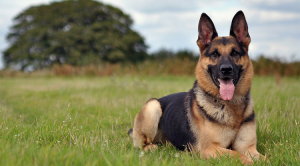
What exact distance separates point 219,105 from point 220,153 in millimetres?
762

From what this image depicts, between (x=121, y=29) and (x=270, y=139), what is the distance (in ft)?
146

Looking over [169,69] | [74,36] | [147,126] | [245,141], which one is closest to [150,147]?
[147,126]

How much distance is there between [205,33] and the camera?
469 centimetres

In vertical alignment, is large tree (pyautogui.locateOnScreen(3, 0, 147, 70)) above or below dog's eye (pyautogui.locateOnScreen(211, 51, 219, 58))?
above

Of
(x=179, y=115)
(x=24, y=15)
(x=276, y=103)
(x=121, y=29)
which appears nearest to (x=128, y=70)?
(x=276, y=103)

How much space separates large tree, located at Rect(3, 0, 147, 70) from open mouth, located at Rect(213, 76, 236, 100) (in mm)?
37966

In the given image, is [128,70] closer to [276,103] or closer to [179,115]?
[276,103]

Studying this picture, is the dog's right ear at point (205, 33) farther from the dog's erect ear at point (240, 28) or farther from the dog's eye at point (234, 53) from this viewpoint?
the dog's eye at point (234, 53)

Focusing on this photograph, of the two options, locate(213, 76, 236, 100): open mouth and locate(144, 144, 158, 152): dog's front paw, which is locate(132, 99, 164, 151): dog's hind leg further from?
locate(213, 76, 236, 100): open mouth

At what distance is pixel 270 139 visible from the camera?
494 centimetres

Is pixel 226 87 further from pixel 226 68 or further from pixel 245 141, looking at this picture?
pixel 245 141

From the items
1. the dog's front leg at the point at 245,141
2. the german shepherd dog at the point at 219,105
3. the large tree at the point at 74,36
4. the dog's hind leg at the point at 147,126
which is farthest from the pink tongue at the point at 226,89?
the large tree at the point at 74,36

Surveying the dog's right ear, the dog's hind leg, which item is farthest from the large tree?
the dog's right ear

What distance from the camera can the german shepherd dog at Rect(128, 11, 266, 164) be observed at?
4117mm
